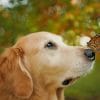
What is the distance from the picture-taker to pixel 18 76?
4027mm

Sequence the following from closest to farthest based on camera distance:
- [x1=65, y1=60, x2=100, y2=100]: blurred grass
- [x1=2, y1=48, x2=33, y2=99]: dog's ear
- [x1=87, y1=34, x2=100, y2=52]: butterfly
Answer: [x1=2, y1=48, x2=33, y2=99]: dog's ear → [x1=87, y1=34, x2=100, y2=52]: butterfly → [x1=65, y1=60, x2=100, y2=100]: blurred grass

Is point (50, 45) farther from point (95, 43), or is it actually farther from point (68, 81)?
point (95, 43)

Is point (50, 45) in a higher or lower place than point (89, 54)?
higher

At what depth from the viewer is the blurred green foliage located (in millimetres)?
6844

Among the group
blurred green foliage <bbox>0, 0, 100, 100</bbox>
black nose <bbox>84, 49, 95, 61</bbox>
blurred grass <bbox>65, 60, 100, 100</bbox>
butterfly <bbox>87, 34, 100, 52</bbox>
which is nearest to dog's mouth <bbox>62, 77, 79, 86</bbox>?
black nose <bbox>84, 49, 95, 61</bbox>

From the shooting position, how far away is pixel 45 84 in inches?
162

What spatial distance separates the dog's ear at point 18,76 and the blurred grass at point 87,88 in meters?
3.14

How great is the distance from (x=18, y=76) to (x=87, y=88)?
358cm

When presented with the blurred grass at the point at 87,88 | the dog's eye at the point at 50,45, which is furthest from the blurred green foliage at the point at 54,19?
the dog's eye at the point at 50,45

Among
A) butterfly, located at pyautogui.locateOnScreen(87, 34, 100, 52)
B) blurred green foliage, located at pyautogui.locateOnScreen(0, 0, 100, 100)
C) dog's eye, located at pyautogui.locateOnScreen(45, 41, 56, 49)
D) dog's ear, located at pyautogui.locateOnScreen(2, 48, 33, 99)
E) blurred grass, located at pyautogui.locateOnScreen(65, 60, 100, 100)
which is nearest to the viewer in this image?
dog's ear, located at pyautogui.locateOnScreen(2, 48, 33, 99)

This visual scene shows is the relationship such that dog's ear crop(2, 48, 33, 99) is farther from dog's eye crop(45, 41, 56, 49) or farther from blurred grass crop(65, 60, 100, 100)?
blurred grass crop(65, 60, 100, 100)

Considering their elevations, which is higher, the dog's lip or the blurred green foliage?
the blurred green foliage

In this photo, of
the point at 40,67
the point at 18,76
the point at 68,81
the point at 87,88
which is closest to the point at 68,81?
the point at 68,81

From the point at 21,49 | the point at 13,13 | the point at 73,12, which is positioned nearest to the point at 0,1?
the point at 13,13
